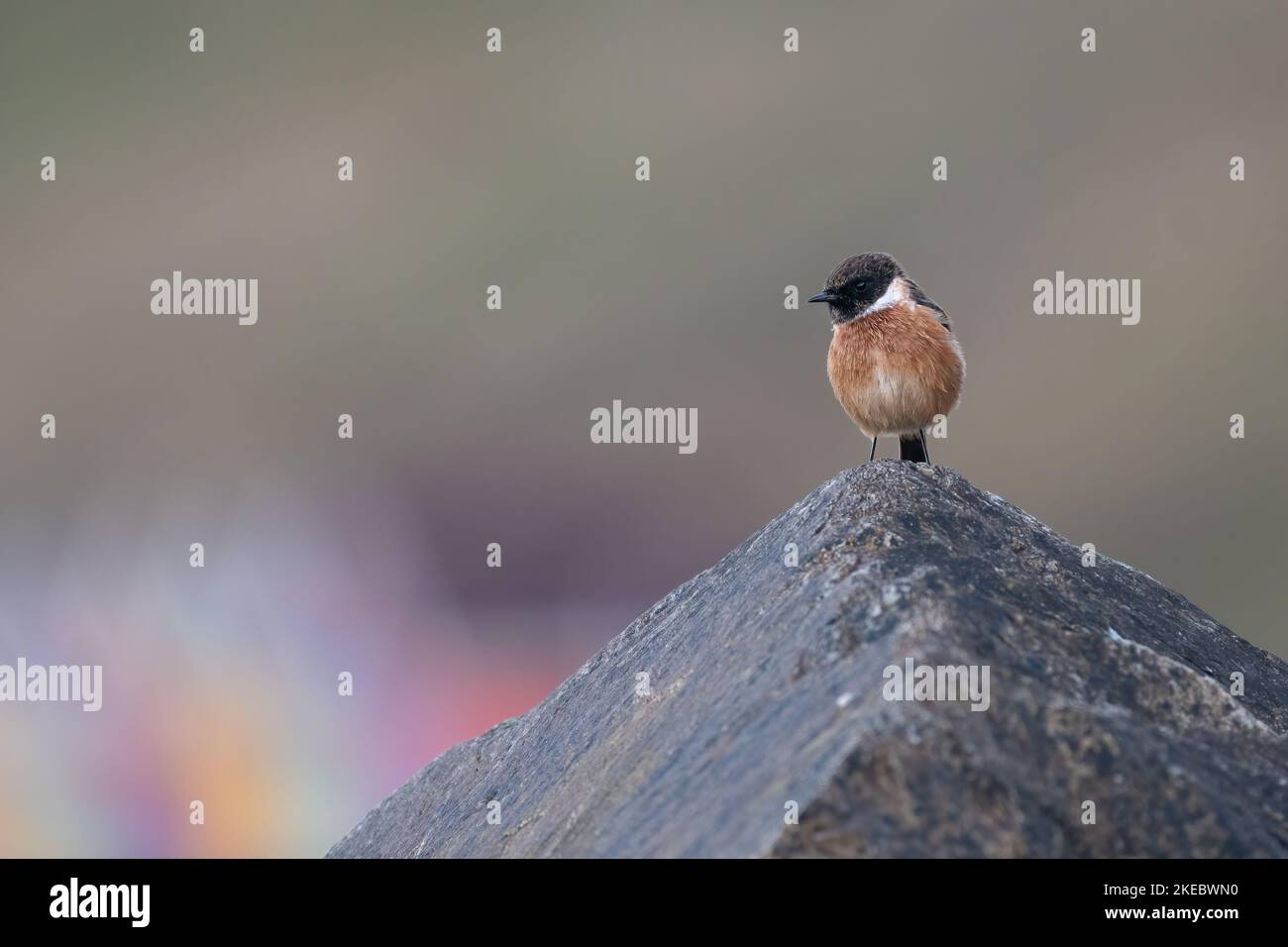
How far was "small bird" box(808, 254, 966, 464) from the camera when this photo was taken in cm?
912

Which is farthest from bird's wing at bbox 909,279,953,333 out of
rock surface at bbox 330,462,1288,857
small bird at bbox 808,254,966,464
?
rock surface at bbox 330,462,1288,857

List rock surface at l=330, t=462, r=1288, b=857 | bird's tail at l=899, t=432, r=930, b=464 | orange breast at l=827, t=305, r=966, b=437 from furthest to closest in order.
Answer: bird's tail at l=899, t=432, r=930, b=464, orange breast at l=827, t=305, r=966, b=437, rock surface at l=330, t=462, r=1288, b=857

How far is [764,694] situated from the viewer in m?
5.06

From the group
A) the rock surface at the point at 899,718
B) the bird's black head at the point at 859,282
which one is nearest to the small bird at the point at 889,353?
the bird's black head at the point at 859,282

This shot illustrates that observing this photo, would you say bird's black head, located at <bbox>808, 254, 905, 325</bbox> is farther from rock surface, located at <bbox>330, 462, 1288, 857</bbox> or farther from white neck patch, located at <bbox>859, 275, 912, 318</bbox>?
rock surface, located at <bbox>330, 462, 1288, 857</bbox>

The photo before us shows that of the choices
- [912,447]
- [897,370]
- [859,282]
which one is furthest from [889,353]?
[912,447]

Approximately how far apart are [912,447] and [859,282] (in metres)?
1.28

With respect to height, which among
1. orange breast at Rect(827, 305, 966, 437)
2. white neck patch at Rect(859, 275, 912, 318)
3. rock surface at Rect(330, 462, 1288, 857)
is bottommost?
rock surface at Rect(330, 462, 1288, 857)

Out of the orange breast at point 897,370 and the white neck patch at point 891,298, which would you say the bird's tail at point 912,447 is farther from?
the white neck patch at point 891,298

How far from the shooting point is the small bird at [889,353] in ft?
29.9

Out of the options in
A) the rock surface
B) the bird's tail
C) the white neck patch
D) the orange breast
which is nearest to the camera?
the rock surface
